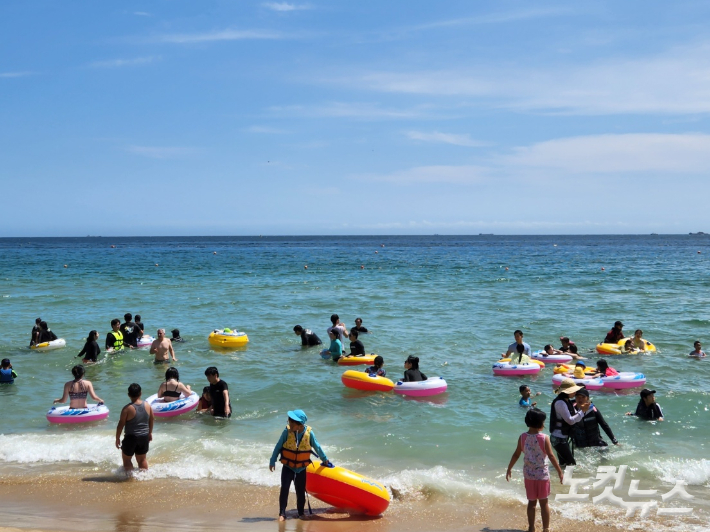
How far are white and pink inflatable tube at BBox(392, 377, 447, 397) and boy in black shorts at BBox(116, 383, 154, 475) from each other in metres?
5.73

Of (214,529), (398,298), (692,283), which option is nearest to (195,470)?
(214,529)

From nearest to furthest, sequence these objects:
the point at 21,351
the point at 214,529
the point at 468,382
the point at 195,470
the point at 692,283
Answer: the point at 214,529 < the point at 195,470 < the point at 468,382 < the point at 21,351 < the point at 692,283

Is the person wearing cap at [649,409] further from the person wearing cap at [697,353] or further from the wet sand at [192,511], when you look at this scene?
the person wearing cap at [697,353]

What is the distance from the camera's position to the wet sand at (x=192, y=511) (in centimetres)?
713

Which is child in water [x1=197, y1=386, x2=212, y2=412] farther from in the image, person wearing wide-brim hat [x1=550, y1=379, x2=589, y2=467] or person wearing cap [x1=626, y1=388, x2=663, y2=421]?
person wearing cap [x1=626, y1=388, x2=663, y2=421]

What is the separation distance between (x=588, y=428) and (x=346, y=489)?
3.96 m

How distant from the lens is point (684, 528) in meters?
7.12

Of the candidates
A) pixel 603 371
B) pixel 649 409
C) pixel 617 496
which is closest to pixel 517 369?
pixel 603 371

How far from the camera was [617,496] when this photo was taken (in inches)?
319

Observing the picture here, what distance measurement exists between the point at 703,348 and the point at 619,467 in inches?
425

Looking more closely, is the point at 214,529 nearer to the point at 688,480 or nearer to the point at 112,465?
the point at 112,465

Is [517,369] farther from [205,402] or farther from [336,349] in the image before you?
[205,402]

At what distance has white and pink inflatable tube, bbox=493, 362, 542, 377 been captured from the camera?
14461 millimetres

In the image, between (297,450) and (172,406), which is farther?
(172,406)
